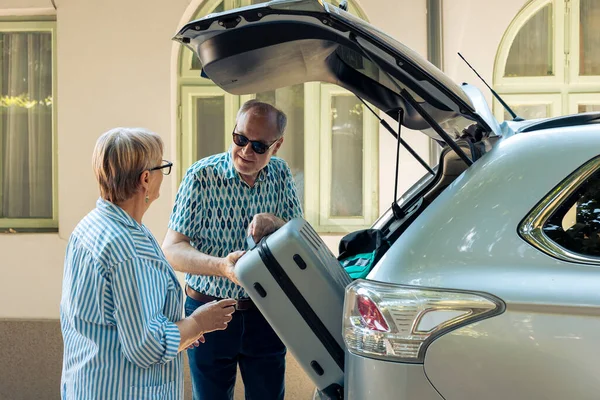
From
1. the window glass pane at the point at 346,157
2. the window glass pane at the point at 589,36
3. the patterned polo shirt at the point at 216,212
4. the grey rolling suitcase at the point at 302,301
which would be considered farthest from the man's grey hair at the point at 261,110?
the window glass pane at the point at 589,36

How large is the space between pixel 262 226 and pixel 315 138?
3.10m

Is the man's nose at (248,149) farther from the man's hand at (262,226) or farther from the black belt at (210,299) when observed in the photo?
the black belt at (210,299)

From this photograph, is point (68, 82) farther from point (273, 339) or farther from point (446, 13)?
point (273, 339)

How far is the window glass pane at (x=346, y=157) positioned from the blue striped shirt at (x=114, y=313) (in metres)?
3.64

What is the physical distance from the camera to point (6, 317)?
235 inches

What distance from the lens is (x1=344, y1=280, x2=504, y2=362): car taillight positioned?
2.15m

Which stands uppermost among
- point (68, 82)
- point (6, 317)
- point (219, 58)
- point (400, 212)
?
point (68, 82)

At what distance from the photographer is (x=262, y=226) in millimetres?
3023

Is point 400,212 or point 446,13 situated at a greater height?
point 446,13

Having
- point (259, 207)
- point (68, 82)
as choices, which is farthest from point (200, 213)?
point (68, 82)

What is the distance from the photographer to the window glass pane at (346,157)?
19.8 ft

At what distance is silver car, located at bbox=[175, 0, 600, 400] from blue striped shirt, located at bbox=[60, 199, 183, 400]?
0.58m

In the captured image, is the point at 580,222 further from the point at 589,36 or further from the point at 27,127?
the point at 27,127

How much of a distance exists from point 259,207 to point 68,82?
307 cm
